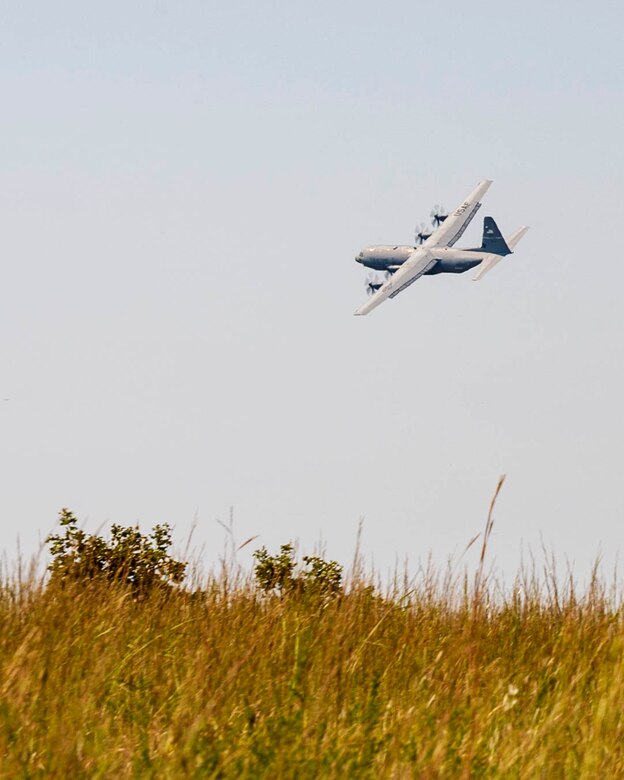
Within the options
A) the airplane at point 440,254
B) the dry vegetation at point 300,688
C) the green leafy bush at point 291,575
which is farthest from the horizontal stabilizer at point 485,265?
the dry vegetation at point 300,688

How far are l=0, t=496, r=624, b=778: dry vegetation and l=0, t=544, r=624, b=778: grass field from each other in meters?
0.01

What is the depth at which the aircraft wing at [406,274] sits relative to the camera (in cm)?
5294

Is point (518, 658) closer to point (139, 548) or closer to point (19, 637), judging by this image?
point (19, 637)

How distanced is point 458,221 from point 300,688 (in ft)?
192

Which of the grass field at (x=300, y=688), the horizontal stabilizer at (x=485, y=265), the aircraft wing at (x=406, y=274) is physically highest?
the horizontal stabilizer at (x=485, y=265)

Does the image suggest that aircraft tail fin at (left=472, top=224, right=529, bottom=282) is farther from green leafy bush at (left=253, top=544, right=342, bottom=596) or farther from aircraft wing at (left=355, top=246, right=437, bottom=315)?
green leafy bush at (left=253, top=544, right=342, bottom=596)

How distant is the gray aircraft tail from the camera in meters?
63.9

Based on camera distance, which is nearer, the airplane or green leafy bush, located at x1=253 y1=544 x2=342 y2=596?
green leafy bush, located at x1=253 y1=544 x2=342 y2=596

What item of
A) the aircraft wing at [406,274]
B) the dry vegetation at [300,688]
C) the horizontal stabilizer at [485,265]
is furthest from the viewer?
the horizontal stabilizer at [485,265]

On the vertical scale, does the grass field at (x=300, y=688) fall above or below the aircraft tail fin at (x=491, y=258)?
below

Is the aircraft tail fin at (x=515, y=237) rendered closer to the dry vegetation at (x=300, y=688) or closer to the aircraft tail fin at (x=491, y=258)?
the aircraft tail fin at (x=491, y=258)

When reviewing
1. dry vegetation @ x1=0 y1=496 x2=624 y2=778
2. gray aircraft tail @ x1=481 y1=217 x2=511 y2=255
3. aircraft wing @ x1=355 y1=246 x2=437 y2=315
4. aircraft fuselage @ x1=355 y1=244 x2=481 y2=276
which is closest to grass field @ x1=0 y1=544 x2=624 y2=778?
dry vegetation @ x1=0 y1=496 x2=624 y2=778

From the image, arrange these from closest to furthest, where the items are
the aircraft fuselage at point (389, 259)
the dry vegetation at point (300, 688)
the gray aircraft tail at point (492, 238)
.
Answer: the dry vegetation at point (300, 688) < the aircraft fuselage at point (389, 259) < the gray aircraft tail at point (492, 238)

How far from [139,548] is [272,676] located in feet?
25.2
